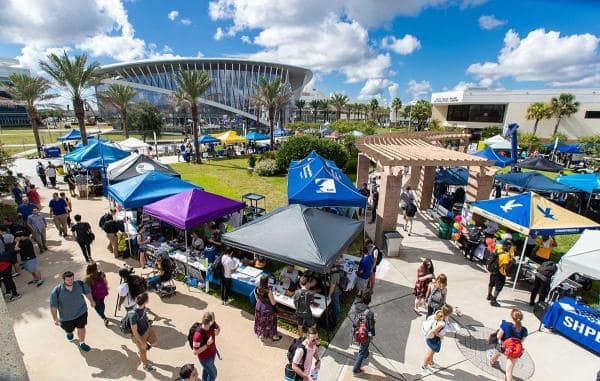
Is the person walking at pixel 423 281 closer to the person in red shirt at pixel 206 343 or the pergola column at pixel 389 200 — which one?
the pergola column at pixel 389 200

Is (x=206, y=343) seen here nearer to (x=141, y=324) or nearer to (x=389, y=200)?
(x=141, y=324)

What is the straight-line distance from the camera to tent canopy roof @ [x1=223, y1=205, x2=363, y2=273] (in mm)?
6664

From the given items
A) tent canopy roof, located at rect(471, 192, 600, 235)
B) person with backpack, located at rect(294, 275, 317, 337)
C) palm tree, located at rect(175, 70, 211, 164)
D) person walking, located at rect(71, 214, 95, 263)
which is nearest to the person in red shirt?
person with backpack, located at rect(294, 275, 317, 337)

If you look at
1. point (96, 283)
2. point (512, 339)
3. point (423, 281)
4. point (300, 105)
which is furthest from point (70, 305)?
point (300, 105)

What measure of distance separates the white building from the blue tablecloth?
51.1 meters

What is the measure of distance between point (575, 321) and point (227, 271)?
7812mm

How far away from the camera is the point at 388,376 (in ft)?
18.8

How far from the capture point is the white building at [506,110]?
4294 centimetres

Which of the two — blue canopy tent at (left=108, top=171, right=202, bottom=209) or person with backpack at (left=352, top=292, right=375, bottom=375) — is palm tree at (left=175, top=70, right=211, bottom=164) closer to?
blue canopy tent at (left=108, top=171, right=202, bottom=209)

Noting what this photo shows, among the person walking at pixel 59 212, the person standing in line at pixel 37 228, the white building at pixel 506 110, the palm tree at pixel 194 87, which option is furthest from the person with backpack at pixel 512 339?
the white building at pixel 506 110

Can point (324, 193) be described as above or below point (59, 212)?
above

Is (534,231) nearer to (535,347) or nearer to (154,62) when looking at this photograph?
(535,347)

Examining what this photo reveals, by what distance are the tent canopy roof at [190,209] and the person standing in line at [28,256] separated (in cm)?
287

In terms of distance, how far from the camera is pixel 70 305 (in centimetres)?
572
